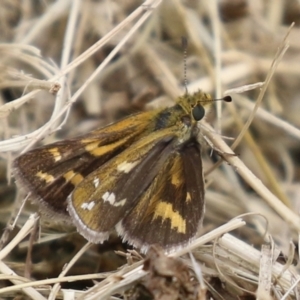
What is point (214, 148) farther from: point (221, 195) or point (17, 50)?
point (17, 50)

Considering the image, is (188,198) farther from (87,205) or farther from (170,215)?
(87,205)

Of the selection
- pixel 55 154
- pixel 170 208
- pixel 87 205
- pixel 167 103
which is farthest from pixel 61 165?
pixel 167 103

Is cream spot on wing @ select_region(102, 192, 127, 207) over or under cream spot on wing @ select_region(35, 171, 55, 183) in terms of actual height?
under

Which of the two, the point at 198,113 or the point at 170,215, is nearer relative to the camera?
the point at 170,215

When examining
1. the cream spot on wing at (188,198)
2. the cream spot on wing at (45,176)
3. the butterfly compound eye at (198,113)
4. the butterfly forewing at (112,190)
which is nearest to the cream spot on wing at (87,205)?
the butterfly forewing at (112,190)

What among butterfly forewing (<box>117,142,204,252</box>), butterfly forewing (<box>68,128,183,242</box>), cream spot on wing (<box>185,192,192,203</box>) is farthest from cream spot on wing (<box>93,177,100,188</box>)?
cream spot on wing (<box>185,192,192,203</box>)

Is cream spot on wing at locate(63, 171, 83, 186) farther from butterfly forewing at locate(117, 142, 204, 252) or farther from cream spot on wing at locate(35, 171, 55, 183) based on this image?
butterfly forewing at locate(117, 142, 204, 252)
